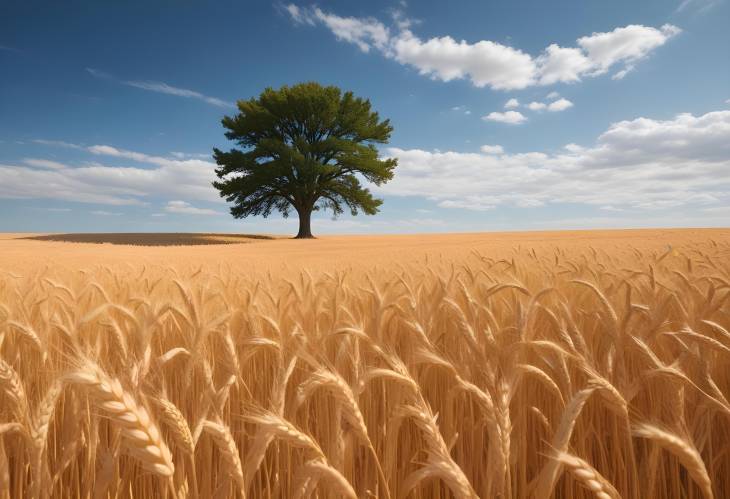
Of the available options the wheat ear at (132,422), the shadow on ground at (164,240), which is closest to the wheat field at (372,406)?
the wheat ear at (132,422)

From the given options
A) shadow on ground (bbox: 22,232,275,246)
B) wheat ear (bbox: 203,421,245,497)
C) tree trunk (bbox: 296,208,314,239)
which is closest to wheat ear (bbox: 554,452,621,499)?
wheat ear (bbox: 203,421,245,497)

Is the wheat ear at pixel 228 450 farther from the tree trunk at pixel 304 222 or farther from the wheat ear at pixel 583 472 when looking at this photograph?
the tree trunk at pixel 304 222

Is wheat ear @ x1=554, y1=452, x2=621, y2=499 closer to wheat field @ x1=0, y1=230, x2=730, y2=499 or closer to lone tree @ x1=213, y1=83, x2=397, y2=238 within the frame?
wheat field @ x1=0, y1=230, x2=730, y2=499

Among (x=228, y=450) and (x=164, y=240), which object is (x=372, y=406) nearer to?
(x=228, y=450)

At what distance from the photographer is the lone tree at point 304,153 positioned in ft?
89.7

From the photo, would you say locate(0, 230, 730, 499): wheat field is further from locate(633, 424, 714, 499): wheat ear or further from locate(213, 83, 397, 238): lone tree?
locate(213, 83, 397, 238): lone tree

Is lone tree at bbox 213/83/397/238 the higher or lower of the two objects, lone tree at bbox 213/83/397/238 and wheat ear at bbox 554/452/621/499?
the higher

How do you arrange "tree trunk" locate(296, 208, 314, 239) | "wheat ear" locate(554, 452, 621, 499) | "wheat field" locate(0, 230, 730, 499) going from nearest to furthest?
"wheat ear" locate(554, 452, 621, 499) < "wheat field" locate(0, 230, 730, 499) < "tree trunk" locate(296, 208, 314, 239)

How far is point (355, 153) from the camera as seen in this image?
29.0 meters

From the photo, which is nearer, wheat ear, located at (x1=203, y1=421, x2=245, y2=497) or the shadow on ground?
wheat ear, located at (x1=203, y1=421, x2=245, y2=497)

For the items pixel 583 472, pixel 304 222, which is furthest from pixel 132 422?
pixel 304 222

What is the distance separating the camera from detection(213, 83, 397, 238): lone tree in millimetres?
27344

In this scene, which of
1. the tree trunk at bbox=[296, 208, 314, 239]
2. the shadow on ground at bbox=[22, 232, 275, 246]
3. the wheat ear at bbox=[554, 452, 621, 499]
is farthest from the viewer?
the tree trunk at bbox=[296, 208, 314, 239]

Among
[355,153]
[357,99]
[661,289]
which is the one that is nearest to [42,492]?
[661,289]
